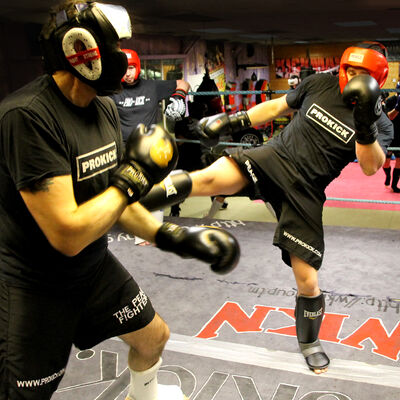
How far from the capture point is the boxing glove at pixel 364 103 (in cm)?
177

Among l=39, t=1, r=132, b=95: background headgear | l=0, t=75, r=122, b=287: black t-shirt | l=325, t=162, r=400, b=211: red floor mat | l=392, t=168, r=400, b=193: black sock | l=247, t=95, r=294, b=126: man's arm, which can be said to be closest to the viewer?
l=0, t=75, r=122, b=287: black t-shirt

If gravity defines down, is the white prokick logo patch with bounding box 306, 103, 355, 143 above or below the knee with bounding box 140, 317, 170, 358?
above

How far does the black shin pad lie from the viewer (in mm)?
2023

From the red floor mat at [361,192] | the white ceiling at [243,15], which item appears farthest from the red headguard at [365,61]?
the white ceiling at [243,15]

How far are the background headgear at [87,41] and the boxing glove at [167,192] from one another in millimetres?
570

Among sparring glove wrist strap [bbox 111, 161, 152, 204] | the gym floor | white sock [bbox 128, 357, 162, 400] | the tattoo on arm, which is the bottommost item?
the gym floor

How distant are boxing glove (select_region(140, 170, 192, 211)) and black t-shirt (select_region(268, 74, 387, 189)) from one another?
1.85 ft

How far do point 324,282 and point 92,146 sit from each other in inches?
75.9

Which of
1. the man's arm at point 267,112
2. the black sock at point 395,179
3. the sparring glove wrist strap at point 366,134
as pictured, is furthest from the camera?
the black sock at point 395,179

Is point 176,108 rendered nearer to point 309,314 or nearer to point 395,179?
point 309,314

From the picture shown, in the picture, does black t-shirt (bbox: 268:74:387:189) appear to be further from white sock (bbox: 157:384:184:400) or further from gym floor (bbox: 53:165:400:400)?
white sock (bbox: 157:384:184:400)

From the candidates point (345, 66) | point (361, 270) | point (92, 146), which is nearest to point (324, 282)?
point (361, 270)

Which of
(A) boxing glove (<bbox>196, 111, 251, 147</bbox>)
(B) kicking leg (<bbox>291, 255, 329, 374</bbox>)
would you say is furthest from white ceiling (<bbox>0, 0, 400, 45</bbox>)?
(B) kicking leg (<bbox>291, 255, 329, 374</bbox>)

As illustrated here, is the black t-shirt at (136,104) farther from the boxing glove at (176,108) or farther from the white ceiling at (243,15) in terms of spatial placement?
the white ceiling at (243,15)
